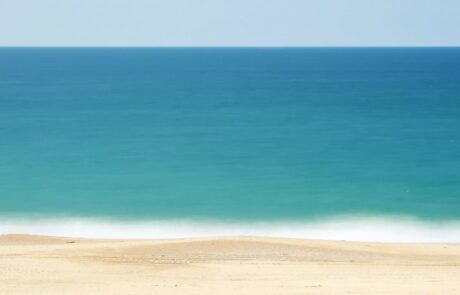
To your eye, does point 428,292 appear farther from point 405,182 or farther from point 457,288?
point 405,182

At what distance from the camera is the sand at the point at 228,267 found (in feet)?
43.5

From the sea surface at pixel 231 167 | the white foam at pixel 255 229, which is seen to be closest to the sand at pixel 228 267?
the white foam at pixel 255 229

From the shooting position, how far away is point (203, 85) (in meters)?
84.6

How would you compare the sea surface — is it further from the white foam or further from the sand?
the sand

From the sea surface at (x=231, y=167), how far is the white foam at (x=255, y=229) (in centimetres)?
5

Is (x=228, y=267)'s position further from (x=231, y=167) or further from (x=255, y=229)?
(x=231, y=167)

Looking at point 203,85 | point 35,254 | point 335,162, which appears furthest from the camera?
point 203,85

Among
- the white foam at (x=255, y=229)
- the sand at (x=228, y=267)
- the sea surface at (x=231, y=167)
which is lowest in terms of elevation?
the sand at (x=228, y=267)

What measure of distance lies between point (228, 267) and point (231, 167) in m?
18.7

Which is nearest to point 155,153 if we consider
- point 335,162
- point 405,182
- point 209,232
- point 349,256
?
point 335,162

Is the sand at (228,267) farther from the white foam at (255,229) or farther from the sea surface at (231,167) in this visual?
the sea surface at (231,167)

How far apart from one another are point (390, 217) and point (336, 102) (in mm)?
40380

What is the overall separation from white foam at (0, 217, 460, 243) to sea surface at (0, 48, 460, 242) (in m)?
0.05

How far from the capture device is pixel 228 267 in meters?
15.1
